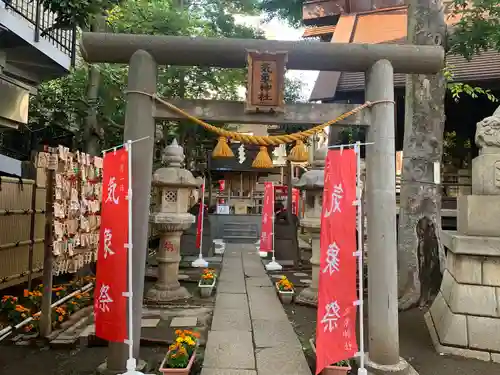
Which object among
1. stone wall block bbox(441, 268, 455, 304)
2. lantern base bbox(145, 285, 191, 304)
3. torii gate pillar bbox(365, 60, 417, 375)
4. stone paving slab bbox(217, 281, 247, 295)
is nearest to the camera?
torii gate pillar bbox(365, 60, 417, 375)

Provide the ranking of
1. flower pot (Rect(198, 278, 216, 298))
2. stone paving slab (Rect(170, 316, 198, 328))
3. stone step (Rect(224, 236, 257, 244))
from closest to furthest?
stone paving slab (Rect(170, 316, 198, 328)), flower pot (Rect(198, 278, 216, 298)), stone step (Rect(224, 236, 257, 244))

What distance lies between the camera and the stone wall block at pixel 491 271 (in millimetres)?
5523

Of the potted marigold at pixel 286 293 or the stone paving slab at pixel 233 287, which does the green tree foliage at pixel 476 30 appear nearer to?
the potted marigold at pixel 286 293

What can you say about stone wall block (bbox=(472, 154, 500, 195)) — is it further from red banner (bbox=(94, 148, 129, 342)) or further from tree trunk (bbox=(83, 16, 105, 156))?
tree trunk (bbox=(83, 16, 105, 156))

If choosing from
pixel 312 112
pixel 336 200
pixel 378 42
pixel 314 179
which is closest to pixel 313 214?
pixel 314 179

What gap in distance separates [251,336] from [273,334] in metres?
0.37

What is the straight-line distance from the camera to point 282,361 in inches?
203

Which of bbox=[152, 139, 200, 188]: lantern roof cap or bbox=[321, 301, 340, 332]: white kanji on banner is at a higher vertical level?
bbox=[152, 139, 200, 188]: lantern roof cap

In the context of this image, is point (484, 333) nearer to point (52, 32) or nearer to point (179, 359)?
point (179, 359)

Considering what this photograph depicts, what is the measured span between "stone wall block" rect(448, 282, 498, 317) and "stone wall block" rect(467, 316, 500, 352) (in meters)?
0.09

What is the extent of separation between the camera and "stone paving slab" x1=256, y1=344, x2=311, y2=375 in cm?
484

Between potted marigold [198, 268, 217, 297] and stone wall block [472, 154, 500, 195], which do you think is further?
potted marigold [198, 268, 217, 297]

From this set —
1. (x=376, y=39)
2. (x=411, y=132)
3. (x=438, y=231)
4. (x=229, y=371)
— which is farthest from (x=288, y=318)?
(x=376, y=39)

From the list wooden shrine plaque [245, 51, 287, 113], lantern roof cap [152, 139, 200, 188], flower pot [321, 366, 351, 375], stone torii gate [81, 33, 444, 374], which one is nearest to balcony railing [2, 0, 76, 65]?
lantern roof cap [152, 139, 200, 188]
